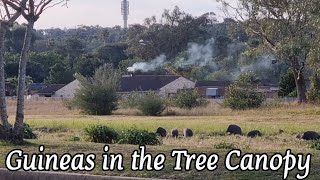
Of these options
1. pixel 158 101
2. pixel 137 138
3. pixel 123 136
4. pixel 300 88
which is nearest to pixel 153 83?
pixel 158 101

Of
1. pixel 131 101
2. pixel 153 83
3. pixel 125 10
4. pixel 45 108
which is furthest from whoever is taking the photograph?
pixel 125 10

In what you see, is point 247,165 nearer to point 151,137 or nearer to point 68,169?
point 68,169

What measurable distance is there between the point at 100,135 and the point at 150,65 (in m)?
84.1

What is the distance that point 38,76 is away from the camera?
101 meters

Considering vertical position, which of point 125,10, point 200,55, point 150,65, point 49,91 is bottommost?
point 49,91

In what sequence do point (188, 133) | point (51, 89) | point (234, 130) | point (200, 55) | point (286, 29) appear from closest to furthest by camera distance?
point (188, 133) < point (234, 130) < point (286, 29) < point (51, 89) < point (200, 55)

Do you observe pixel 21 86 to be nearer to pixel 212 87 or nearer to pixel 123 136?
pixel 123 136

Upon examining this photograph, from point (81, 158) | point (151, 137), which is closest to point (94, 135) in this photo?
point (151, 137)

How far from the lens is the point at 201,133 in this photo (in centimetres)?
3244

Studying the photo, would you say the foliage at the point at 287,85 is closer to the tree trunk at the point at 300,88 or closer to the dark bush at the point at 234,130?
the tree trunk at the point at 300,88

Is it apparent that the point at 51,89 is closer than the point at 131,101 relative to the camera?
No

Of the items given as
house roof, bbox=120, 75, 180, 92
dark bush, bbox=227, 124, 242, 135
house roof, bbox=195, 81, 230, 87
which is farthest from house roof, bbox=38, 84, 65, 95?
dark bush, bbox=227, 124, 242, 135

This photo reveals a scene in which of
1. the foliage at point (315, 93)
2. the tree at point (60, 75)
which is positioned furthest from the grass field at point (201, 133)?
the tree at point (60, 75)

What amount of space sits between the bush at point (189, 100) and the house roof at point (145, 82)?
75.0 feet
